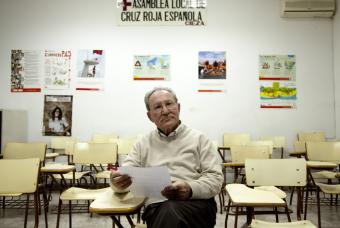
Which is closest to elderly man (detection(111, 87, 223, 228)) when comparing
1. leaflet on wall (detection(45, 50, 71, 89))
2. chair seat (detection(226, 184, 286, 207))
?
chair seat (detection(226, 184, 286, 207))

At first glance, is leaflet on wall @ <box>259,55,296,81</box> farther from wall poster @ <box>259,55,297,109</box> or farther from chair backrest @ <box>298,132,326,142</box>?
chair backrest @ <box>298,132,326,142</box>

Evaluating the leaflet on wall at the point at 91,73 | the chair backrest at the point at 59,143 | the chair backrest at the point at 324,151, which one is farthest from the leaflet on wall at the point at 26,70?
the chair backrest at the point at 324,151

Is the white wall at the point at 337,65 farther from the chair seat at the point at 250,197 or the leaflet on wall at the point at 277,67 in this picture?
the chair seat at the point at 250,197

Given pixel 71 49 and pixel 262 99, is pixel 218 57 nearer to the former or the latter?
pixel 262 99

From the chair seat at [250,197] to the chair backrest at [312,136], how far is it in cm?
350

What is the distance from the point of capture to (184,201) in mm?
1635

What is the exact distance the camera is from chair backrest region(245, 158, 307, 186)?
2547 mm

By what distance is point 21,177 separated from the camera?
2.70 metres

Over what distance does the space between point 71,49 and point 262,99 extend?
12.4 feet

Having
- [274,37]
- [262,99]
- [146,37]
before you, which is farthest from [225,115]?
[146,37]

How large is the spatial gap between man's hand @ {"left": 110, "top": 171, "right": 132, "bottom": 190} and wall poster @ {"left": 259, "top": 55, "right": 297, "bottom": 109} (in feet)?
15.5

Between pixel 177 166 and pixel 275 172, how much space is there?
1.12 metres

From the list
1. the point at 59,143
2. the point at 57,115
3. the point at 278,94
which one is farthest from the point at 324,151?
the point at 57,115

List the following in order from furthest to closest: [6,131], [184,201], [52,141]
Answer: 1. [52,141]
2. [6,131]
3. [184,201]
